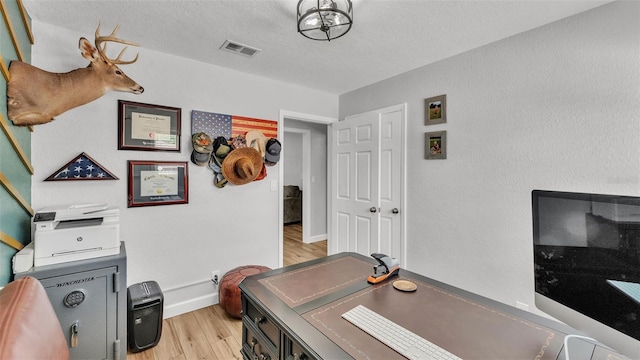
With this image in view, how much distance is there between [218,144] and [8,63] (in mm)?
1345

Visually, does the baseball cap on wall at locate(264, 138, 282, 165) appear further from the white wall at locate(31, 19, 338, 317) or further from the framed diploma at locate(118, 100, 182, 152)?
the framed diploma at locate(118, 100, 182, 152)

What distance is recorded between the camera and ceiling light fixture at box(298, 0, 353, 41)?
146 centimetres

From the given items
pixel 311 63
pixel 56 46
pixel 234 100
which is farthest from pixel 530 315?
pixel 56 46

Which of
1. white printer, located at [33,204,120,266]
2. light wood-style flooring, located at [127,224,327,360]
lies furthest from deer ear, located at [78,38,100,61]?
light wood-style flooring, located at [127,224,327,360]

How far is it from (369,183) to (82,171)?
2575 mm

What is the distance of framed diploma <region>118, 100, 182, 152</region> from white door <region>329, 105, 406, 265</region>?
1856 mm

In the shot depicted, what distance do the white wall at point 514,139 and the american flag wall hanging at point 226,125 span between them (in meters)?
1.47

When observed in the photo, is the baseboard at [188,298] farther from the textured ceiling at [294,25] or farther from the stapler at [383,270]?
the textured ceiling at [294,25]

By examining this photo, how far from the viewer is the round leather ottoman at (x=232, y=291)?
2.37 m

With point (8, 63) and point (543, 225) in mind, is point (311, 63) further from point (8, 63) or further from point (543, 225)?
point (543, 225)

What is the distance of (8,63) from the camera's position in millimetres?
1493

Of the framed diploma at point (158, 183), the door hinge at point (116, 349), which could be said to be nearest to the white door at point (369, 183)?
the framed diploma at point (158, 183)

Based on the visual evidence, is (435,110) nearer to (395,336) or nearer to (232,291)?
(395,336)

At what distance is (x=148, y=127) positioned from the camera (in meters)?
2.26
